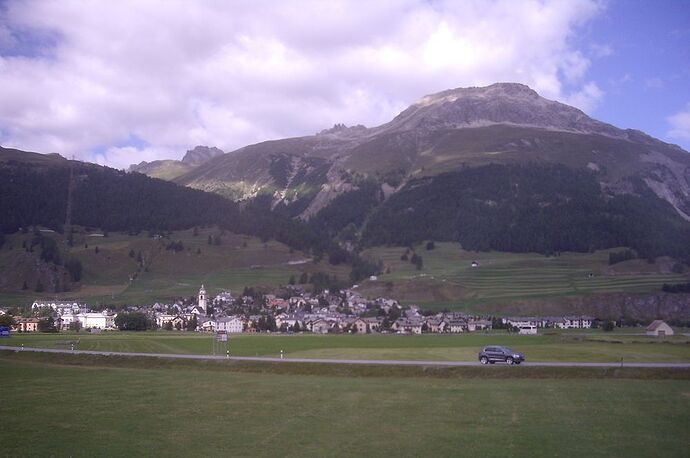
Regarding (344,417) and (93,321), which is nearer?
(344,417)

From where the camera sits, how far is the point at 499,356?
4994 cm

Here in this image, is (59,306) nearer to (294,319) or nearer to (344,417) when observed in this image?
(294,319)

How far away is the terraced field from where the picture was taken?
13700 centimetres

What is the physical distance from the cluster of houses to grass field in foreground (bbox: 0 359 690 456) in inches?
2579

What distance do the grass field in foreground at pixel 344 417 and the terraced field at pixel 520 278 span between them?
100555 millimetres

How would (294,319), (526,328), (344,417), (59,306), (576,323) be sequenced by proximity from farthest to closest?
(59,306)
(294,319)
(576,323)
(526,328)
(344,417)

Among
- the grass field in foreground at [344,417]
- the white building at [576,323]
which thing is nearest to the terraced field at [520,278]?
the white building at [576,323]

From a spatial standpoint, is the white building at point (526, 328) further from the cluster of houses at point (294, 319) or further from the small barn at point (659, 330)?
the small barn at point (659, 330)

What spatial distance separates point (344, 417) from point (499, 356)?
25.7 metres

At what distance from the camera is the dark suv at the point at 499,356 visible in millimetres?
49594

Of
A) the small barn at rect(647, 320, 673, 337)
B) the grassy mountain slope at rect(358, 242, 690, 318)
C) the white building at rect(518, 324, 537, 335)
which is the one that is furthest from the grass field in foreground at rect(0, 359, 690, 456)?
the grassy mountain slope at rect(358, 242, 690, 318)

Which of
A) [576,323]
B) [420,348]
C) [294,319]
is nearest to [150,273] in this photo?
[294,319]

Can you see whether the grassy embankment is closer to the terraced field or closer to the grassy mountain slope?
the terraced field

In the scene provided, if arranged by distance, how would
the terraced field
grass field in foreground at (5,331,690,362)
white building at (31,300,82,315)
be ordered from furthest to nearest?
the terraced field
white building at (31,300,82,315)
grass field in foreground at (5,331,690,362)
